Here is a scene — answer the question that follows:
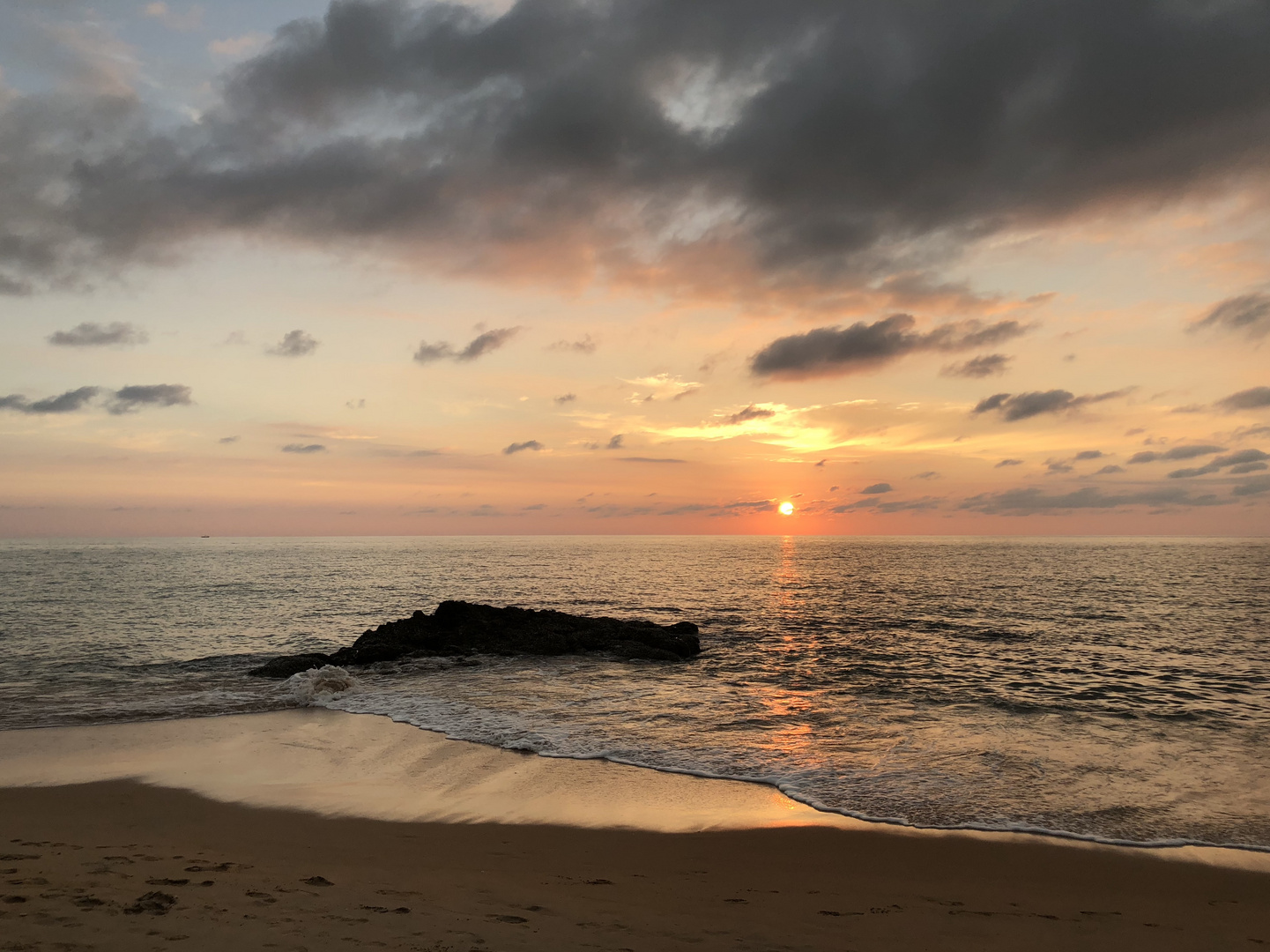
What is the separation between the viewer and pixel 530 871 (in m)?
8.98

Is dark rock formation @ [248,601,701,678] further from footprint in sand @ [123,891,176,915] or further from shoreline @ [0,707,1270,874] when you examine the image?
footprint in sand @ [123,891,176,915]

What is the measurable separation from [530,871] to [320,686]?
14454 mm

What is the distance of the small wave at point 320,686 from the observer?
1992 centimetres

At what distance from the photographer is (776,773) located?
527 inches

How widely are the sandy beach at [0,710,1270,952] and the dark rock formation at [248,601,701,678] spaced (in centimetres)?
1307

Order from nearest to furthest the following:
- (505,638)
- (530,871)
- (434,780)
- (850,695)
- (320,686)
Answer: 1. (530,871)
2. (434,780)
3. (320,686)
4. (850,695)
5. (505,638)

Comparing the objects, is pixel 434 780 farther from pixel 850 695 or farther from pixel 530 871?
pixel 850 695

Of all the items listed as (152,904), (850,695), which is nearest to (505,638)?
(850,695)

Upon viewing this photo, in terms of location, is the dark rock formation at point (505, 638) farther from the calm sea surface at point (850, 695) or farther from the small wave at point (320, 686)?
the small wave at point (320, 686)

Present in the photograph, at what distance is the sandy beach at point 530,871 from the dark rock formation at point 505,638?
1307 centimetres

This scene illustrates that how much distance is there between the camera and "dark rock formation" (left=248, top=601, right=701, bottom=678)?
26997 millimetres

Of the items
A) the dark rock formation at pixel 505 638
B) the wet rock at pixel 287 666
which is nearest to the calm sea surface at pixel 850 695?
the wet rock at pixel 287 666

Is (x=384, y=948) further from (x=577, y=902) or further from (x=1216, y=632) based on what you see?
(x=1216, y=632)

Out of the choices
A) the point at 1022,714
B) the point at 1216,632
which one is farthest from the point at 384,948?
the point at 1216,632
